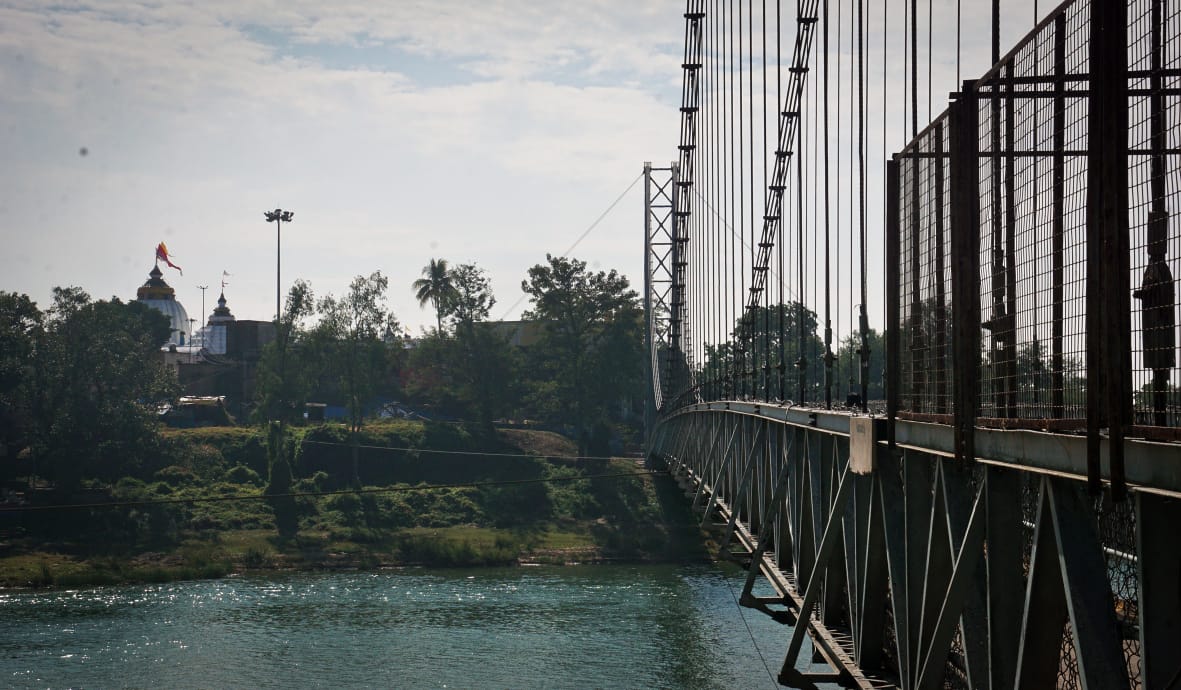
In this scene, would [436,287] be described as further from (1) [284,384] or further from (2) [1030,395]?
(2) [1030,395]

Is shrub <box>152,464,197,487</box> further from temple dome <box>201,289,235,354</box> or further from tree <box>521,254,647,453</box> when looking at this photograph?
temple dome <box>201,289,235,354</box>

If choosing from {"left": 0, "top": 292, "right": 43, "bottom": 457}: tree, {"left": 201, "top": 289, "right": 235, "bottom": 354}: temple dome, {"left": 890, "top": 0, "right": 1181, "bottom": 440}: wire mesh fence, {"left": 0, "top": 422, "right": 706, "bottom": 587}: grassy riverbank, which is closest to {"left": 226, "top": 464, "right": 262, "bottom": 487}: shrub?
{"left": 0, "top": 422, "right": 706, "bottom": 587}: grassy riverbank

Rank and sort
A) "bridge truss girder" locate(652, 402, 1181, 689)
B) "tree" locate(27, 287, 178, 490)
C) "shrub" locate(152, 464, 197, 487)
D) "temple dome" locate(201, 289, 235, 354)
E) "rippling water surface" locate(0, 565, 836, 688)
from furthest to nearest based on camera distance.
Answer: "temple dome" locate(201, 289, 235, 354)
"shrub" locate(152, 464, 197, 487)
"tree" locate(27, 287, 178, 490)
"rippling water surface" locate(0, 565, 836, 688)
"bridge truss girder" locate(652, 402, 1181, 689)

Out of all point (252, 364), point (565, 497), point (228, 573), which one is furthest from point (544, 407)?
point (228, 573)

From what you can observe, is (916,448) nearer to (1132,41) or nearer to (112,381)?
(1132,41)

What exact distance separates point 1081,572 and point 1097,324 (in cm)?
94

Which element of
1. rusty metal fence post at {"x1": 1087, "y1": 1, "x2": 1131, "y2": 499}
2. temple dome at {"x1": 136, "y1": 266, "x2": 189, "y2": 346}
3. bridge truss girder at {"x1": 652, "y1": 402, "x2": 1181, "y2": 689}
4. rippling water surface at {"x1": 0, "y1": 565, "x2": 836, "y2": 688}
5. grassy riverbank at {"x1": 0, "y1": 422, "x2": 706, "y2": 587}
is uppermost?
temple dome at {"x1": 136, "y1": 266, "x2": 189, "y2": 346}

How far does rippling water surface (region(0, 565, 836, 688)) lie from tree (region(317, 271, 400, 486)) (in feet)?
74.3

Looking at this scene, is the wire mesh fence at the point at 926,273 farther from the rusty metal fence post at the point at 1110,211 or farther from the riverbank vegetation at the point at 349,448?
the riverbank vegetation at the point at 349,448

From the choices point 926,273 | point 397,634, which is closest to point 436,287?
point 397,634

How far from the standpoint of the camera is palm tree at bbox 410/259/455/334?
74.2m

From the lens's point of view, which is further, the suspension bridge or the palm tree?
the palm tree

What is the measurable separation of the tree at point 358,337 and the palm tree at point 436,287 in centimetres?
625

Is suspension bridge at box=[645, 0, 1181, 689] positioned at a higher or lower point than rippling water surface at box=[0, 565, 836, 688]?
higher
